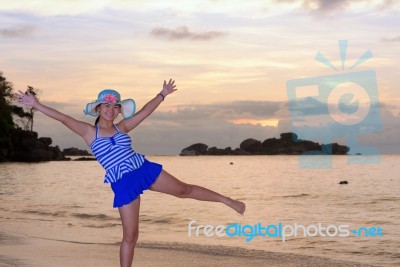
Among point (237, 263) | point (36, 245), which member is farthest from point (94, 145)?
point (36, 245)

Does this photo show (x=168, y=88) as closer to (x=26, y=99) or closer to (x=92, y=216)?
(x=26, y=99)

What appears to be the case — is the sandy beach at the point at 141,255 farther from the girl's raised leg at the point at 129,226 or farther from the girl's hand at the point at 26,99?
the girl's hand at the point at 26,99

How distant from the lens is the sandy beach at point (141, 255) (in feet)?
30.9

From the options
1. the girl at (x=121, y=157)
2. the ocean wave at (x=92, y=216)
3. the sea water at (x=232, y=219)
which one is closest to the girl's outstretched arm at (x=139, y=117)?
the girl at (x=121, y=157)

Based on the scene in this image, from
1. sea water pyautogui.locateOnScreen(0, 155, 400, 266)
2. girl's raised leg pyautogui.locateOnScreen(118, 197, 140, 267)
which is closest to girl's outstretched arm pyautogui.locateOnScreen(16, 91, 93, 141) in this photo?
girl's raised leg pyautogui.locateOnScreen(118, 197, 140, 267)

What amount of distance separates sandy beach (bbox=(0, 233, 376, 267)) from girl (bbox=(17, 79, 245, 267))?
10.1 ft

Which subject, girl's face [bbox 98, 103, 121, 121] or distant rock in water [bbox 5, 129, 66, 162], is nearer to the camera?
girl's face [bbox 98, 103, 121, 121]

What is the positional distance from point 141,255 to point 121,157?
471 cm

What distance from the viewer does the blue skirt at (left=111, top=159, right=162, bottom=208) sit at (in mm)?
6148

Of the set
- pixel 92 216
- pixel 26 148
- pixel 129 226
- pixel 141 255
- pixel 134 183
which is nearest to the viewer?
pixel 134 183

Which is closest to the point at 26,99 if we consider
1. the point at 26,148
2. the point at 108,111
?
the point at 108,111

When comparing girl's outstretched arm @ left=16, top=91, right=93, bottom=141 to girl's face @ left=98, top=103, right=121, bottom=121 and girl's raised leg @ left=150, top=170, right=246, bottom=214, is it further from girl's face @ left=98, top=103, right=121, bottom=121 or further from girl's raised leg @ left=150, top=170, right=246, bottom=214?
girl's raised leg @ left=150, top=170, right=246, bottom=214

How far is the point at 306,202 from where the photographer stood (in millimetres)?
29719

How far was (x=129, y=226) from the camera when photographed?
6.28 m
